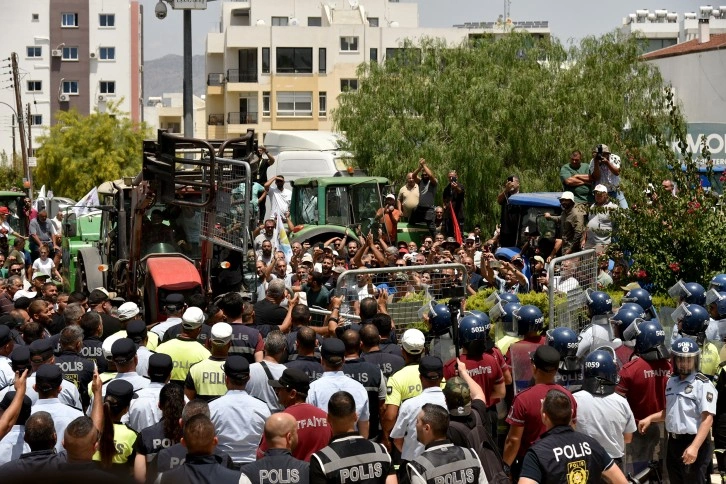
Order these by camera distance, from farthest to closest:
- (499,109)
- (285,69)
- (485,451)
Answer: (285,69)
(499,109)
(485,451)

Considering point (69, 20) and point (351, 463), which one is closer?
point (351, 463)

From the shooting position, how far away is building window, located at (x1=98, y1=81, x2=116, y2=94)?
83.3 metres

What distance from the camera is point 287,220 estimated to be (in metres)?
21.4

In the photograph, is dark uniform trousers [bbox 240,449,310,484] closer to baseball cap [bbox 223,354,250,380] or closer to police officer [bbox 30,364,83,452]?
baseball cap [bbox 223,354,250,380]

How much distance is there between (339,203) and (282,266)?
644 centimetres

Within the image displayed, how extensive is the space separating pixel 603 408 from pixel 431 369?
3.90 feet

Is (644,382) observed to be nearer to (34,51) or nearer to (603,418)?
(603,418)

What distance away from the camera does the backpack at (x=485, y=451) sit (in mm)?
7203

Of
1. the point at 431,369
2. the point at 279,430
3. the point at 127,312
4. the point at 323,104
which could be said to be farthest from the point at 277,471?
the point at 323,104

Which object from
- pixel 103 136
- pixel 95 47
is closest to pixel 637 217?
pixel 103 136

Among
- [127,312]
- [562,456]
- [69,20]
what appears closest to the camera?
[562,456]

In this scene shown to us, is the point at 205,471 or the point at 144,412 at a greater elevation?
the point at 205,471

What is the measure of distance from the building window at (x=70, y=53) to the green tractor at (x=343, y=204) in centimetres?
6406

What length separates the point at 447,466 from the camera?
6270 millimetres
